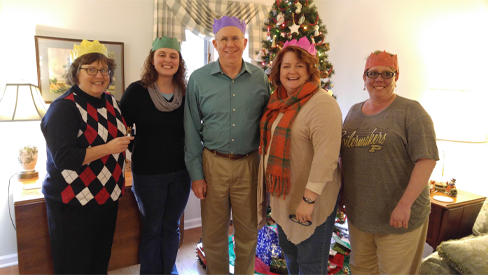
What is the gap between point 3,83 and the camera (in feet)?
7.40

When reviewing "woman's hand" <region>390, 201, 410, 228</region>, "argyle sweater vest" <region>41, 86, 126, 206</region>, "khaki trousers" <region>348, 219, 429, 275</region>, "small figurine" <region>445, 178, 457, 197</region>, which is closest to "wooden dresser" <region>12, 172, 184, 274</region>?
"argyle sweater vest" <region>41, 86, 126, 206</region>

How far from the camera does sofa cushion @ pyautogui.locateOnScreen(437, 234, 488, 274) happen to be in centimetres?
146

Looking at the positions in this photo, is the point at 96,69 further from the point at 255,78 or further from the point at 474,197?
the point at 474,197

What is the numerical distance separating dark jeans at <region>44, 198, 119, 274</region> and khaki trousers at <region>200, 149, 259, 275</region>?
567 millimetres

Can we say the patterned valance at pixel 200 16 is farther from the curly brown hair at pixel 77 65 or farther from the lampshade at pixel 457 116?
the lampshade at pixel 457 116

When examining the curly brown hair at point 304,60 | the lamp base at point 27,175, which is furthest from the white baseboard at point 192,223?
the curly brown hair at point 304,60

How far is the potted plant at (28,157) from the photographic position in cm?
224

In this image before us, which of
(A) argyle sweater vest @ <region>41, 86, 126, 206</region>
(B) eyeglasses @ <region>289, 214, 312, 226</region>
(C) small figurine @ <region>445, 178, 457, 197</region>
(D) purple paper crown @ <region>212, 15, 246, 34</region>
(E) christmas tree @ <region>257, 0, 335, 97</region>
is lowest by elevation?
(C) small figurine @ <region>445, 178, 457, 197</region>

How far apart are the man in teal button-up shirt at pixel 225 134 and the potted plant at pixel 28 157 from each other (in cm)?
149

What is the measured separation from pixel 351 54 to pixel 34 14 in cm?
323

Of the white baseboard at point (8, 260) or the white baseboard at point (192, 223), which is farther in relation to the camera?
the white baseboard at point (192, 223)

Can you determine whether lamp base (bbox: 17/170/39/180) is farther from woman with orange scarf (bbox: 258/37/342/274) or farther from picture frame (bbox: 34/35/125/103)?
woman with orange scarf (bbox: 258/37/342/274)

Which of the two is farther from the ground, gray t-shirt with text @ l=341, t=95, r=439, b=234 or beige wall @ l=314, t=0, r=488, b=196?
beige wall @ l=314, t=0, r=488, b=196

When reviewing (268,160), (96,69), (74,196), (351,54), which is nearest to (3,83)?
(96,69)
